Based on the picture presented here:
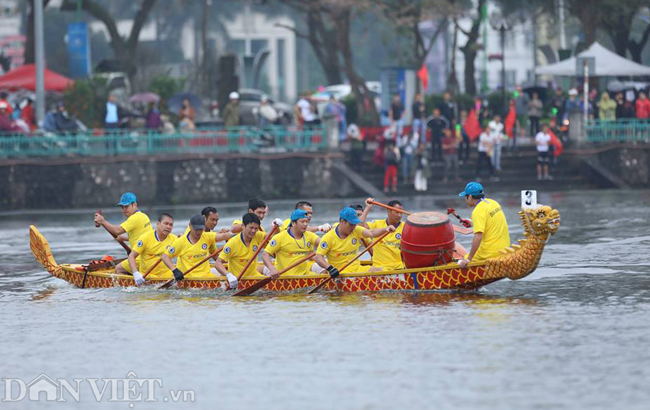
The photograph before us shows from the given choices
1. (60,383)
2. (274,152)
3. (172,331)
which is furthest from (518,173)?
(60,383)

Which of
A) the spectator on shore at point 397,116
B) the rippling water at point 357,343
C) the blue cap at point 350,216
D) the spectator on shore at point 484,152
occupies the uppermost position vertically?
the spectator on shore at point 397,116

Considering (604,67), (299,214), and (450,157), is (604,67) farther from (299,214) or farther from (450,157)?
(299,214)

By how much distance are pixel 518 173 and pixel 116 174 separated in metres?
10.6

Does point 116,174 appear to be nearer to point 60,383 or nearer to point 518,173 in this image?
point 518,173

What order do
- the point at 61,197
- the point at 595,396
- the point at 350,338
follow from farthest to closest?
the point at 61,197 < the point at 350,338 < the point at 595,396

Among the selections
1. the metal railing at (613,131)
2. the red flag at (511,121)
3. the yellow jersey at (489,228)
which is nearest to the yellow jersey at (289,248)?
Answer: the yellow jersey at (489,228)

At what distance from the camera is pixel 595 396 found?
11.8m

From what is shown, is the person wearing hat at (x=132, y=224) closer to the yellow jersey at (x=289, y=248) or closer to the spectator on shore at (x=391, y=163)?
the yellow jersey at (x=289, y=248)

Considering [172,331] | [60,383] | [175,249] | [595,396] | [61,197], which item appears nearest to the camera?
[595,396]

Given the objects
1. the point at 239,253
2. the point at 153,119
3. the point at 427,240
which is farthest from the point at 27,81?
the point at 427,240

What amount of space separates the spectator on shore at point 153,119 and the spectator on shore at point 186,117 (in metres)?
0.62

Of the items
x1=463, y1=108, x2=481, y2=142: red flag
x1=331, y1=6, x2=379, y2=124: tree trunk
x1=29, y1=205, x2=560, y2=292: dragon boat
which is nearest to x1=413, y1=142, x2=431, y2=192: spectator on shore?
x1=463, y1=108, x2=481, y2=142: red flag

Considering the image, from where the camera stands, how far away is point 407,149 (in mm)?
35781

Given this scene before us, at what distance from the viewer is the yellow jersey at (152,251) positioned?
1927 cm
